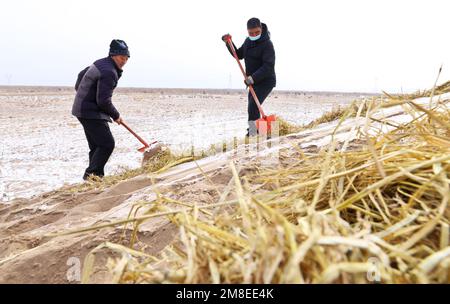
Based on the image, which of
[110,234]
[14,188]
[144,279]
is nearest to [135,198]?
[110,234]

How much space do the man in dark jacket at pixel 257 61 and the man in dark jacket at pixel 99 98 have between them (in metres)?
1.81

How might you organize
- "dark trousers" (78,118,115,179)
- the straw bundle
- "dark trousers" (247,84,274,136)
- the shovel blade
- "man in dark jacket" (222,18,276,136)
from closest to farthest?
the straw bundle
"dark trousers" (78,118,115,179)
the shovel blade
"man in dark jacket" (222,18,276,136)
"dark trousers" (247,84,274,136)

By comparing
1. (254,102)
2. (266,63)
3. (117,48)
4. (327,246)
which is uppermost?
(117,48)

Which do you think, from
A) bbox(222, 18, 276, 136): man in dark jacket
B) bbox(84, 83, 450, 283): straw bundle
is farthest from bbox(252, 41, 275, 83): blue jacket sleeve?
bbox(84, 83, 450, 283): straw bundle

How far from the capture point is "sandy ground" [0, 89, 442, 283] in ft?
5.72

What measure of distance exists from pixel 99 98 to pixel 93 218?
239 cm

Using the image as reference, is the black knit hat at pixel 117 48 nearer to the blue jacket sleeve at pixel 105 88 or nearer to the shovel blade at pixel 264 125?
the blue jacket sleeve at pixel 105 88

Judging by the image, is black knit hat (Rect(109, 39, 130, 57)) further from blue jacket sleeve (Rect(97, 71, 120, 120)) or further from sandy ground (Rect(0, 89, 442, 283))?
sandy ground (Rect(0, 89, 442, 283))

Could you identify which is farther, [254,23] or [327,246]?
[254,23]

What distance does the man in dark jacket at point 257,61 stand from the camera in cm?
551

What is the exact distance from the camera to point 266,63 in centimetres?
552

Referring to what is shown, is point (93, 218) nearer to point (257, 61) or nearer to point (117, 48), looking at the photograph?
point (117, 48)

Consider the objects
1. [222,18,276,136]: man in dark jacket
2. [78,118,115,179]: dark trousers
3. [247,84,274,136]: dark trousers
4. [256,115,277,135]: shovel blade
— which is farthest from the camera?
[247,84,274,136]: dark trousers

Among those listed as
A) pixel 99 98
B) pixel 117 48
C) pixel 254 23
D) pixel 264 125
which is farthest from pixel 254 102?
pixel 99 98
